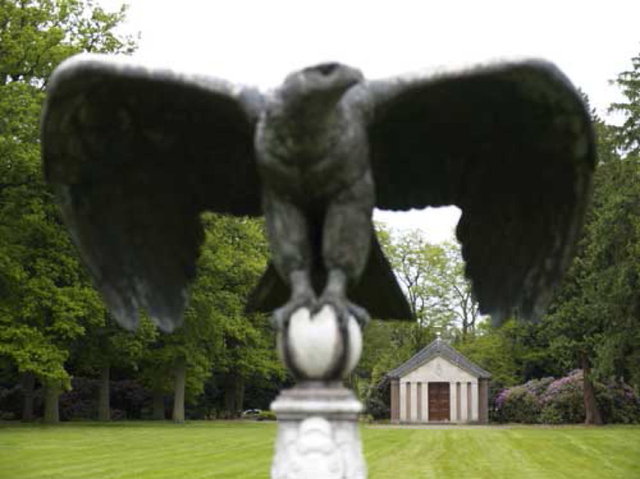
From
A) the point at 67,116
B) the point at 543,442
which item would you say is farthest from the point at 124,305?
the point at 543,442

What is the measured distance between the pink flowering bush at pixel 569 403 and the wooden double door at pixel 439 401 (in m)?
3.10

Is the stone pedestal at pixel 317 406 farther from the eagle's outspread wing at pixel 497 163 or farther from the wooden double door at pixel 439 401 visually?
the wooden double door at pixel 439 401

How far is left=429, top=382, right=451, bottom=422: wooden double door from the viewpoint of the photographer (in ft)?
150

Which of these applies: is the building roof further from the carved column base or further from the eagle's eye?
the eagle's eye

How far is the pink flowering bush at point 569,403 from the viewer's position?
4153 centimetres

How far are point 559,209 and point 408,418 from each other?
Answer: 129 ft

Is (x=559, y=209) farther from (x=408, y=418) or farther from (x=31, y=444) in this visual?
(x=408, y=418)

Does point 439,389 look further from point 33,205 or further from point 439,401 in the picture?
point 33,205

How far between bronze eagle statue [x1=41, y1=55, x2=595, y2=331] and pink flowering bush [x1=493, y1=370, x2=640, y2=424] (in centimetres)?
3577

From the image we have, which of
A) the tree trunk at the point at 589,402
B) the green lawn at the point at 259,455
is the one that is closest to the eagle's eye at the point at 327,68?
the green lawn at the point at 259,455

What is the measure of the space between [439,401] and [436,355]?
220cm

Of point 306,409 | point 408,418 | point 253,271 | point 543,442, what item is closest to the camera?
point 306,409

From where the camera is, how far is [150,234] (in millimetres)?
7309

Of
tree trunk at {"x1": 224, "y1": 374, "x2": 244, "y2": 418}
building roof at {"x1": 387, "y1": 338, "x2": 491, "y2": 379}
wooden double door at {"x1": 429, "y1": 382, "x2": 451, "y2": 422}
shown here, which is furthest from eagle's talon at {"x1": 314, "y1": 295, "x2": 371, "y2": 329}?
tree trunk at {"x1": 224, "y1": 374, "x2": 244, "y2": 418}
